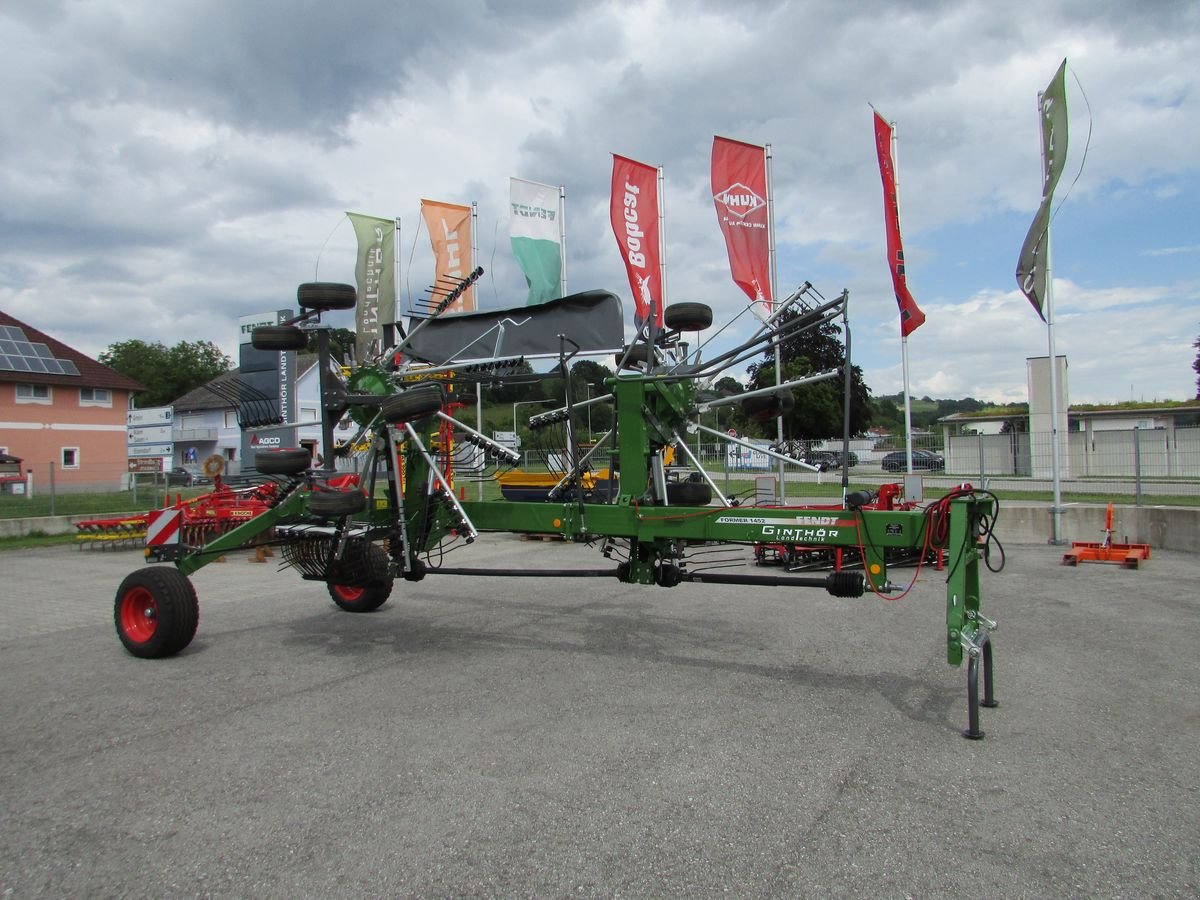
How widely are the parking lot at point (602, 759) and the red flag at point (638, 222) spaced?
9.50 metres

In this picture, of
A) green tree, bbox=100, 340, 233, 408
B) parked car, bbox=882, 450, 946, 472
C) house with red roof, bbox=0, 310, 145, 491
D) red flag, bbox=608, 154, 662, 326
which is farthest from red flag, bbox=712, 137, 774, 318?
green tree, bbox=100, 340, 233, 408

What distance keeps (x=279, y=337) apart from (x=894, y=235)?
35.7 ft

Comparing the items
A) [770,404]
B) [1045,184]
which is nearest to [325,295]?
[770,404]

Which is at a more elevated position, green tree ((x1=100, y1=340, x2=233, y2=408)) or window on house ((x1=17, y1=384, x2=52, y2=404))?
green tree ((x1=100, y1=340, x2=233, y2=408))

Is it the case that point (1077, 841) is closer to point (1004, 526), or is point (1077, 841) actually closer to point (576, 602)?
point (576, 602)

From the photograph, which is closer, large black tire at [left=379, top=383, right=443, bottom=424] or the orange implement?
large black tire at [left=379, top=383, right=443, bottom=424]

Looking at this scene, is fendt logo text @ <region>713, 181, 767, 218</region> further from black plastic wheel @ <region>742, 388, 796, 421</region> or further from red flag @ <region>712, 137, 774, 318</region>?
black plastic wheel @ <region>742, 388, 796, 421</region>

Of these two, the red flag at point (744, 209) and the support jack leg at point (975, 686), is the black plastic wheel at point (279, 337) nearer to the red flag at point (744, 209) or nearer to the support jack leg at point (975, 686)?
the support jack leg at point (975, 686)

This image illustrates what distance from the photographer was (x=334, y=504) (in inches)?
242

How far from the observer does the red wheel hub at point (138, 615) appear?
22.0ft

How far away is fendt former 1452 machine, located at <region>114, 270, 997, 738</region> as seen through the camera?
5625mm

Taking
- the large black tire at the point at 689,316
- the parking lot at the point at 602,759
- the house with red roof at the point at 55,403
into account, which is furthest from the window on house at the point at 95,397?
the large black tire at the point at 689,316

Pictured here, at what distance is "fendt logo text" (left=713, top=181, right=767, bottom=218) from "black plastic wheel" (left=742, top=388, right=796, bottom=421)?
950cm

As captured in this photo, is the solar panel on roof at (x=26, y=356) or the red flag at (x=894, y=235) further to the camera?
the solar panel on roof at (x=26, y=356)
